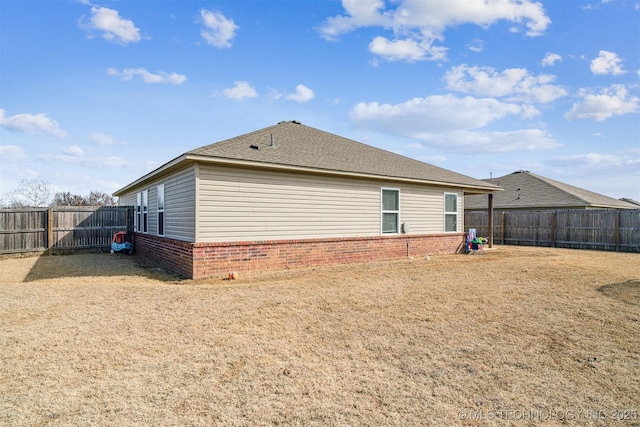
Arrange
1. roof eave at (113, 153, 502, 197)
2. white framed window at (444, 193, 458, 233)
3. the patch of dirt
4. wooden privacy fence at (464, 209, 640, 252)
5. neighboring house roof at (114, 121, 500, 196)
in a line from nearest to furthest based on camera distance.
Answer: the patch of dirt < roof eave at (113, 153, 502, 197) < neighboring house roof at (114, 121, 500, 196) < white framed window at (444, 193, 458, 233) < wooden privacy fence at (464, 209, 640, 252)

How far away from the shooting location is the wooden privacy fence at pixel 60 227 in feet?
44.2

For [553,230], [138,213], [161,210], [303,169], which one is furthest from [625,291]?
[138,213]

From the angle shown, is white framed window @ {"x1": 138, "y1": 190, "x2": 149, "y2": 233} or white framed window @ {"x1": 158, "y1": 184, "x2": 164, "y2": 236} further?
white framed window @ {"x1": 138, "y1": 190, "x2": 149, "y2": 233}

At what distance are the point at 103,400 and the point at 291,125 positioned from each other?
1222 centimetres

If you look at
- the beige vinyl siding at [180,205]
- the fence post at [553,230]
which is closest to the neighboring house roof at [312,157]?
the beige vinyl siding at [180,205]

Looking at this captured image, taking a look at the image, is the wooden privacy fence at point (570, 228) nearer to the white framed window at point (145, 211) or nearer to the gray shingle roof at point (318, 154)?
the gray shingle roof at point (318, 154)

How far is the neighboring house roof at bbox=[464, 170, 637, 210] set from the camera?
20877 mm

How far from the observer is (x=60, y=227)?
1452 cm

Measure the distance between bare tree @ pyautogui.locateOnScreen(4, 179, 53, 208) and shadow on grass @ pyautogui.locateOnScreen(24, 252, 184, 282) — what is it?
655 inches

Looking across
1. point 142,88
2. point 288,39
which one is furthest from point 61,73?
point 288,39

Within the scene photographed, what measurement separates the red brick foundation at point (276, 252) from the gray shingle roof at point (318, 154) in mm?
2215

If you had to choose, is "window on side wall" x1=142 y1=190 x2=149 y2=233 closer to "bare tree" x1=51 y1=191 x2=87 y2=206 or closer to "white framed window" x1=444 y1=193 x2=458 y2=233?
"white framed window" x1=444 y1=193 x2=458 y2=233

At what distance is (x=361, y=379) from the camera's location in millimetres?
3402

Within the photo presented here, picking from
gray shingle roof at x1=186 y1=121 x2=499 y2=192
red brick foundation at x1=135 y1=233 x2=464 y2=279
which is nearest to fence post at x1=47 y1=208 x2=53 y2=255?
red brick foundation at x1=135 y1=233 x2=464 y2=279
